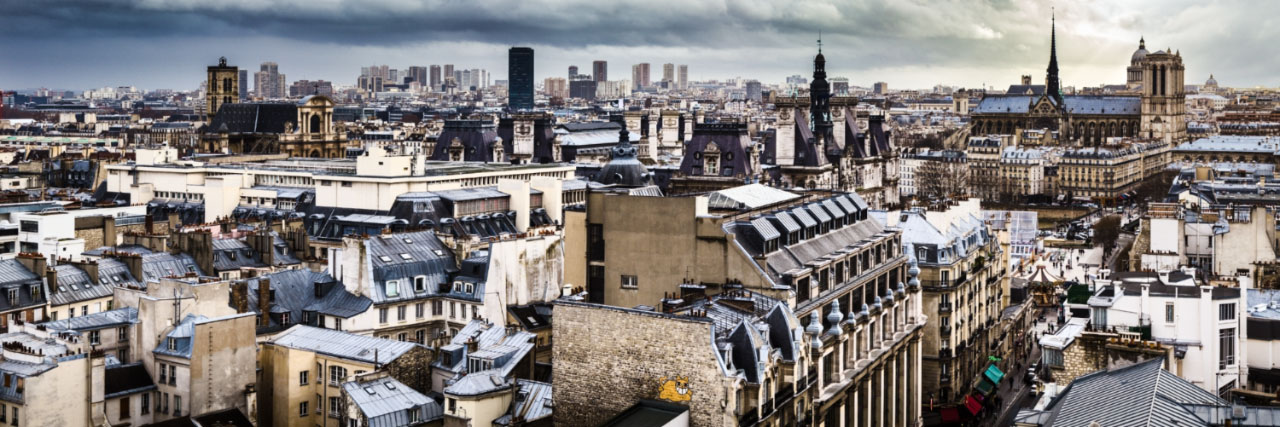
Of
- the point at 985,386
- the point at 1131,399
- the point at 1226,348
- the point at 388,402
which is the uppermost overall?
the point at 1131,399

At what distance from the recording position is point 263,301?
54562 mm

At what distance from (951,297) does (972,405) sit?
204 inches

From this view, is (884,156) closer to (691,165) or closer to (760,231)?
(691,165)

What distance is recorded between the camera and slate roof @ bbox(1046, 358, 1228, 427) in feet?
106

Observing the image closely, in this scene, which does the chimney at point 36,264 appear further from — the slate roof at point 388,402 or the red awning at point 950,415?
the red awning at point 950,415

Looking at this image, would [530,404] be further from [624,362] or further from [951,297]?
[951,297]

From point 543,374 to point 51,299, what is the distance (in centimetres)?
2159

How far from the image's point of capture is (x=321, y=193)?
81.1 meters

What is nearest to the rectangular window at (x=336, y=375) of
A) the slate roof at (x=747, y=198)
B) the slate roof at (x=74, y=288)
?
the slate roof at (x=747, y=198)

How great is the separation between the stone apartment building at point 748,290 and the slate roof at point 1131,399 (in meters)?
8.03

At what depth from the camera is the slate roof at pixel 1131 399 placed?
32.3 m

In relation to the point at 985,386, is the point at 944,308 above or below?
above

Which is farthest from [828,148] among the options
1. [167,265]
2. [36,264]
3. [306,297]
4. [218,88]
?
[218,88]

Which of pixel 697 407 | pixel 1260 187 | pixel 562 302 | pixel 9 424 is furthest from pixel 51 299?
pixel 1260 187
